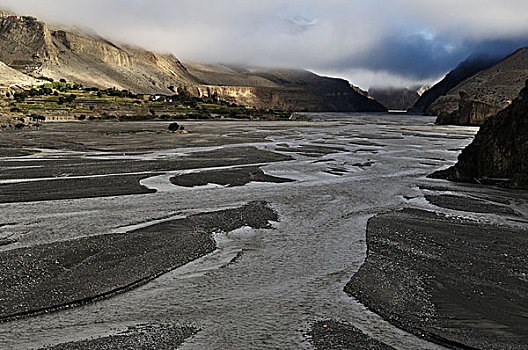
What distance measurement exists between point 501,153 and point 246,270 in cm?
1693

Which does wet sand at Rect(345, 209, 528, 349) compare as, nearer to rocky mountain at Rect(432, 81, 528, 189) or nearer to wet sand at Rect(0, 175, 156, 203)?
rocky mountain at Rect(432, 81, 528, 189)

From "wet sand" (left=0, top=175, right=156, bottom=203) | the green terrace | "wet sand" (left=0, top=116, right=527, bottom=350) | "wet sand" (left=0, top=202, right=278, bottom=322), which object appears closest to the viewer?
"wet sand" (left=0, top=116, right=527, bottom=350)

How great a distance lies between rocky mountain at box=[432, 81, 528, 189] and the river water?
3.92 meters

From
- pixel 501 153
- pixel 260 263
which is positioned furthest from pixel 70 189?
pixel 501 153

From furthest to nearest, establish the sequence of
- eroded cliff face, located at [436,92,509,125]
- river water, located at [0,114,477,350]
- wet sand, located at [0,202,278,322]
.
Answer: eroded cliff face, located at [436,92,509,125] < wet sand, located at [0,202,278,322] < river water, located at [0,114,477,350]

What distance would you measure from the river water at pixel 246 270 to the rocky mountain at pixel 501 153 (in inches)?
154

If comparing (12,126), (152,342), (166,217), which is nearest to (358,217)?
(166,217)

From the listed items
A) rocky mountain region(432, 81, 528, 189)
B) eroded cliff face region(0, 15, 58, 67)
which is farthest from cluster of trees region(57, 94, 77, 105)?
rocky mountain region(432, 81, 528, 189)

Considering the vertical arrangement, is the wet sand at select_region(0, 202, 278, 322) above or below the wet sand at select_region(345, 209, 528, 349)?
below

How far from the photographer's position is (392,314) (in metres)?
7.40

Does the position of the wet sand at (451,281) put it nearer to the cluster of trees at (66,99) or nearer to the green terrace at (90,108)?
the green terrace at (90,108)

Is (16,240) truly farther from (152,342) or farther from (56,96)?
(56,96)

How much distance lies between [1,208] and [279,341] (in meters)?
11.6

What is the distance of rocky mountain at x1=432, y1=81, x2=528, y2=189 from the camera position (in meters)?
20.0
